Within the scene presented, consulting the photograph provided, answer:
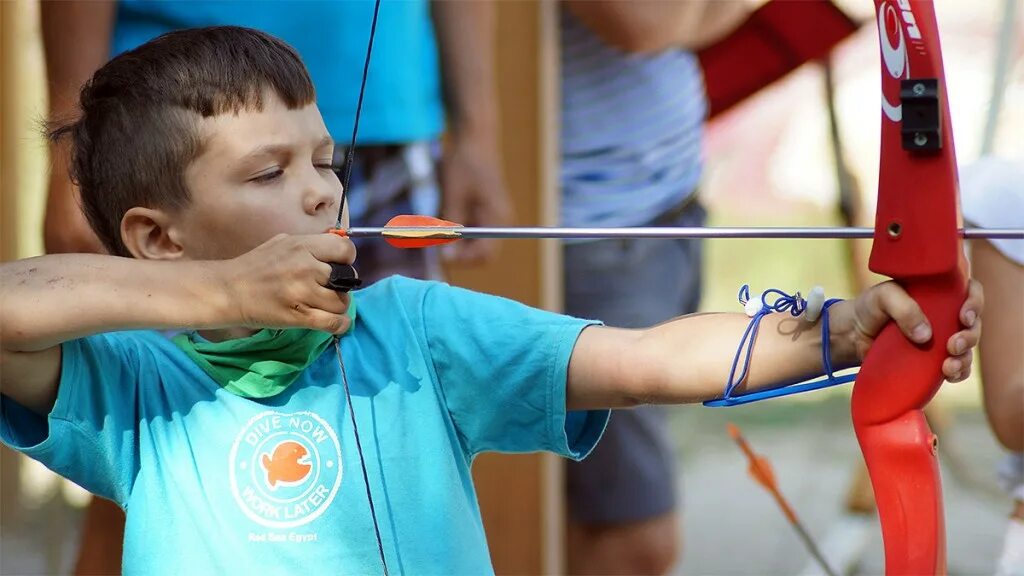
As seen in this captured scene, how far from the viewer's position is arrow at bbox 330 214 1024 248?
1.07m

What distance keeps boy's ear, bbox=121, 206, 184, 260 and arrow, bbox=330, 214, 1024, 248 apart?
205mm

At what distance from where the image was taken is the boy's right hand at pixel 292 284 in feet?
3.76

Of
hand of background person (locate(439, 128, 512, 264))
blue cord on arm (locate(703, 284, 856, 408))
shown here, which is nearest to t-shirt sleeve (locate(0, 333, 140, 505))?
blue cord on arm (locate(703, 284, 856, 408))

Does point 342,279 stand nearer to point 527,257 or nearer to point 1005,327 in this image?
point 1005,327

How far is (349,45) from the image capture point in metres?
2.17

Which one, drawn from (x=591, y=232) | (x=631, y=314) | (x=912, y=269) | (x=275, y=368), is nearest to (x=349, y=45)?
(x=631, y=314)

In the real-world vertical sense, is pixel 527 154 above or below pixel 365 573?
above

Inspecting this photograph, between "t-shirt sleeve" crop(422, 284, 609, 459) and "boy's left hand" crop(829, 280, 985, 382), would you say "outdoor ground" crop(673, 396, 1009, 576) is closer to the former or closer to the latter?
"t-shirt sleeve" crop(422, 284, 609, 459)

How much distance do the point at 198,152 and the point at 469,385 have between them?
0.34 metres

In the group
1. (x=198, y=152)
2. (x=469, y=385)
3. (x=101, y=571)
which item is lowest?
(x=101, y=571)

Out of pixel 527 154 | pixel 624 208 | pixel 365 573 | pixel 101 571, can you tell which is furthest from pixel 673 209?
pixel 365 573

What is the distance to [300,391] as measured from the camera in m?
1.26

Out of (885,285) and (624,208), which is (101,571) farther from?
(885,285)

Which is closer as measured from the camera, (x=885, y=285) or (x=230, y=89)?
(x=885, y=285)
